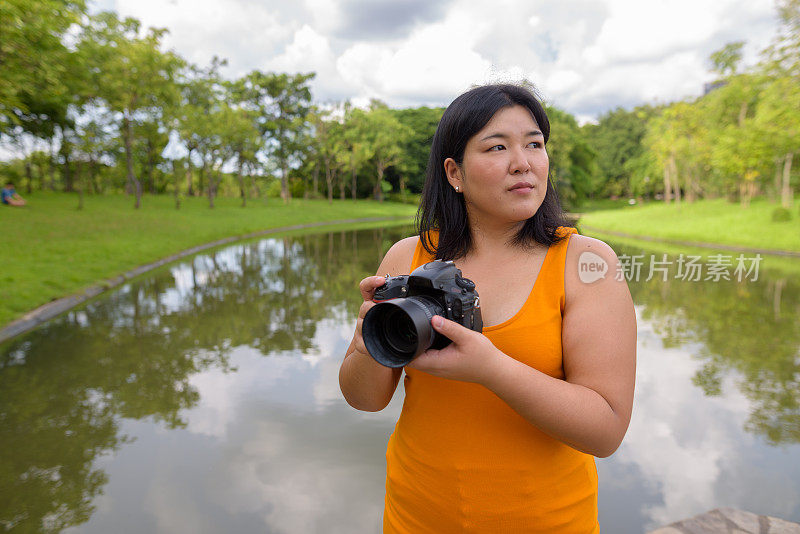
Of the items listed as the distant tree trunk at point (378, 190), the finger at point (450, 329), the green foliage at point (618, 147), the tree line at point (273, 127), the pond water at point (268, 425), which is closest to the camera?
the finger at point (450, 329)

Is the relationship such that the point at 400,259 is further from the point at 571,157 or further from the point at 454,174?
the point at 571,157

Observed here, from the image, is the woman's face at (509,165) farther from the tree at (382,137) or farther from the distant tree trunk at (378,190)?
the distant tree trunk at (378,190)

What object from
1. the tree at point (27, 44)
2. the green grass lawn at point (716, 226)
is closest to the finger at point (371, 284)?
the tree at point (27, 44)

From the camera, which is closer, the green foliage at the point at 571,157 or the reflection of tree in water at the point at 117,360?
the reflection of tree in water at the point at 117,360

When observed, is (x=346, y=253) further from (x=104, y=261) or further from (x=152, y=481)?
(x=152, y=481)

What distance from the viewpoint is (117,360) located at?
5.82 metres

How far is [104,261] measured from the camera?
11305mm

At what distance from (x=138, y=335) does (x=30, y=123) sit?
87.9 ft

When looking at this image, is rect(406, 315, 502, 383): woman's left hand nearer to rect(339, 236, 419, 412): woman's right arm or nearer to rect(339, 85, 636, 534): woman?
rect(339, 85, 636, 534): woman

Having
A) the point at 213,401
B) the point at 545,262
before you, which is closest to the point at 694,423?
the point at 545,262

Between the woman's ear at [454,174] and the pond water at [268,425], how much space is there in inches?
99.3

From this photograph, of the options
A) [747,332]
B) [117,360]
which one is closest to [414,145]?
[747,332]

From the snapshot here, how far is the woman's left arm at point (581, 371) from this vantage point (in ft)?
3.65

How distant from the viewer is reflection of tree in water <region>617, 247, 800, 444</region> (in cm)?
465
